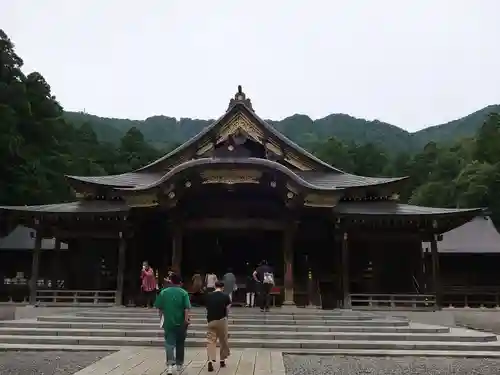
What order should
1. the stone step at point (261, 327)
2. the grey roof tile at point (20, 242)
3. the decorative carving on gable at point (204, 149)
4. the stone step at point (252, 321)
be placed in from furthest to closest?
the grey roof tile at point (20, 242) < the decorative carving on gable at point (204, 149) < the stone step at point (252, 321) < the stone step at point (261, 327)

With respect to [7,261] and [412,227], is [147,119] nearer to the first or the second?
[7,261]

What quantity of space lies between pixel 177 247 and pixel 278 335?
22.7ft

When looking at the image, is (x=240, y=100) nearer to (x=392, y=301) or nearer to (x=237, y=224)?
(x=237, y=224)

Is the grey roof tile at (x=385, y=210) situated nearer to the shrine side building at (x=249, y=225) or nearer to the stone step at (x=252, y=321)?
the shrine side building at (x=249, y=225)

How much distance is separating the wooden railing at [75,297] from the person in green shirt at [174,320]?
1100 centimetres

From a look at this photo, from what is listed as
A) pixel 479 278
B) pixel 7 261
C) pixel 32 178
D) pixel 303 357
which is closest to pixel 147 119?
pixel 32 178

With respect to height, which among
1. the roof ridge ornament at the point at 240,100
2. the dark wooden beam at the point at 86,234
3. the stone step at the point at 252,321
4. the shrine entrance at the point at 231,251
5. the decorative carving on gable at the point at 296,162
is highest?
the roof ridge ornament at the point at 240,100

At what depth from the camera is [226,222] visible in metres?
17.9

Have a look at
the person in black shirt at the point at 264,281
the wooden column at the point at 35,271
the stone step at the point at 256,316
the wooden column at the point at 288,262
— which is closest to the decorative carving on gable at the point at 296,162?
the wooden column at the point at 288,262

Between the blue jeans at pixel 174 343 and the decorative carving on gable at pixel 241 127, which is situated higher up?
the decorative carving on gable at pixel 241 127

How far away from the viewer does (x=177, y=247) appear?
58.5ft

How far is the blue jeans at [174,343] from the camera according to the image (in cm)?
787

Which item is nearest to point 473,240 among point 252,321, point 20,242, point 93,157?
point 252,321

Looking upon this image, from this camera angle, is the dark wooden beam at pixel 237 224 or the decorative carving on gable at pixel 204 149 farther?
the decorative carving on gable at pixel 204 149
